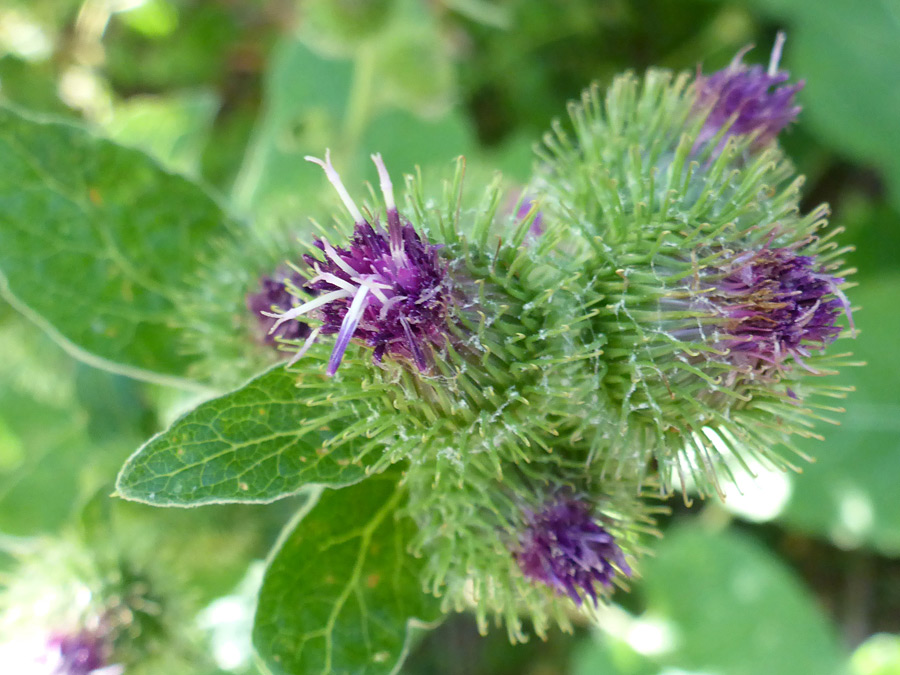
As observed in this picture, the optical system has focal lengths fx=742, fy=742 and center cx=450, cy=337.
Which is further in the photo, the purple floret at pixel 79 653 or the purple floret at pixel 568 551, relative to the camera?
the purple floret at pixel 79 653

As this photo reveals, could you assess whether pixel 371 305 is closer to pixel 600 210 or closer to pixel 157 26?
pixel 600 210

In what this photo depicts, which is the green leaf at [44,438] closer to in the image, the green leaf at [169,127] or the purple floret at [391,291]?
the green leaf at [169,127]

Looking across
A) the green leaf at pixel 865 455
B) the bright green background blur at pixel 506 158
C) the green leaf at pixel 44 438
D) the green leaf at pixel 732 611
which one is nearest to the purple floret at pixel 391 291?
the bright green background blur at pixel 506 158

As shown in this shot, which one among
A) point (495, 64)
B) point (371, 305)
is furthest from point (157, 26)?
point (371, 305)

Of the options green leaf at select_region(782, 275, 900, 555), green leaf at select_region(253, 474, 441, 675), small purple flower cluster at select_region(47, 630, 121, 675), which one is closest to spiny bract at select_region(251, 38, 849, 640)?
green leaf at select_region(253, 474, 441, 675)

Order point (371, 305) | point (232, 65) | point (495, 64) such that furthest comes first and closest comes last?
point (232, 65) < point (495, 64) < point (371, 305)

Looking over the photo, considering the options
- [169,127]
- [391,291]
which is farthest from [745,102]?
[169,127]

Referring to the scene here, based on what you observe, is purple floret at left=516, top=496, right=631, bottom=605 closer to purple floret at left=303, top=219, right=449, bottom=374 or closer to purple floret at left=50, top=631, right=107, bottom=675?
purple floret at left=303, top=219, right=449, bottom=374
